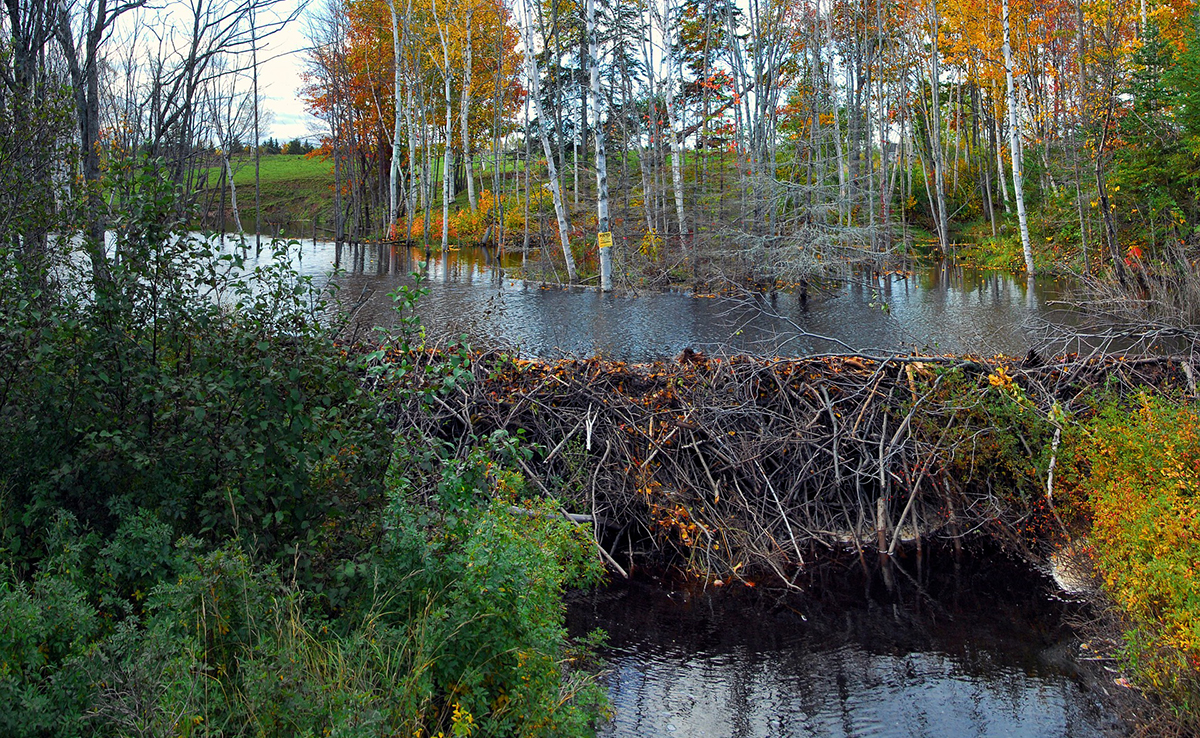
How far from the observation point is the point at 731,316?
14719mm

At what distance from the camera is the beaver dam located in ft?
→ 22.0

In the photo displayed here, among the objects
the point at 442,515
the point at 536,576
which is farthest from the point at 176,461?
the point at 536,576

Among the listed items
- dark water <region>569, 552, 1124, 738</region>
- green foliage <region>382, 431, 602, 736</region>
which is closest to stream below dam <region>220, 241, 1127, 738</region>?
dark water <region>569, 552, 1124, 738</region>

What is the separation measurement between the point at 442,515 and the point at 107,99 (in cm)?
1065

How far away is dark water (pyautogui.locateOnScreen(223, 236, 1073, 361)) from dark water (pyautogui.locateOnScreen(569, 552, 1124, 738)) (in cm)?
278

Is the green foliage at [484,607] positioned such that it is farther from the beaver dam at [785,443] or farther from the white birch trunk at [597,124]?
the white birch trunk at [597,124]

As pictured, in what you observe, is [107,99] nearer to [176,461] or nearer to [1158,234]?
[176,461]

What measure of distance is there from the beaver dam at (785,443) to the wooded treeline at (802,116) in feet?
23.9

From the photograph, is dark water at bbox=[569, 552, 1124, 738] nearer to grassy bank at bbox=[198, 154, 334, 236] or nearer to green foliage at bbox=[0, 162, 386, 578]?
green foliage at bbox=[0, 162, 386, 578]

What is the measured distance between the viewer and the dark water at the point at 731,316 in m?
11.5

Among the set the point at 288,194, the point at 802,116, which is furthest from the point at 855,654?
the point at 288,194

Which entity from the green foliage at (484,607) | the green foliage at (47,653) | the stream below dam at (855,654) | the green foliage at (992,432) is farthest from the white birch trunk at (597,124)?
the green foliage at (47,653)

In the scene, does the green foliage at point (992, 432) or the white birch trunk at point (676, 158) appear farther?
the white birch trunk at point (676, 158)

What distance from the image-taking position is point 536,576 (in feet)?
12.8
